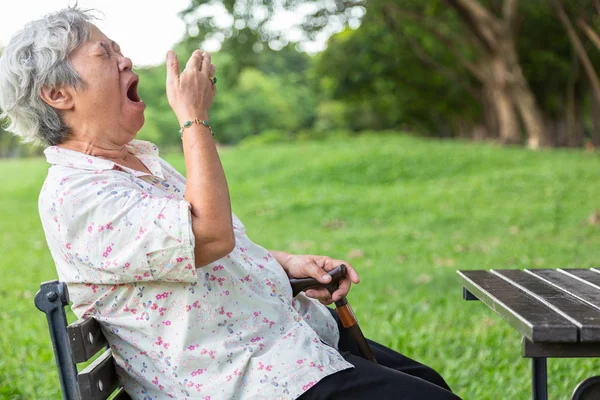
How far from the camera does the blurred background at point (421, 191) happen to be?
5051 mm

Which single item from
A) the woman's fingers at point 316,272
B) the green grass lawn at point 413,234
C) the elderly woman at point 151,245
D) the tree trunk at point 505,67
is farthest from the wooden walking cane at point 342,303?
the tree trunk at point 505,67

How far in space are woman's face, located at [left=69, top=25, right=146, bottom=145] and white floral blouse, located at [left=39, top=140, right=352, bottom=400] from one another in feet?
0.36

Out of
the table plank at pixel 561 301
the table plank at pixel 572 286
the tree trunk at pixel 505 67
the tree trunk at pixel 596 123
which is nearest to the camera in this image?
the table plank at pixel 561 301

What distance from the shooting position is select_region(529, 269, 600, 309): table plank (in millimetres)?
2057

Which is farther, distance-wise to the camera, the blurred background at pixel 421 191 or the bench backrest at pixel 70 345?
the blurred background at pixel 421 191

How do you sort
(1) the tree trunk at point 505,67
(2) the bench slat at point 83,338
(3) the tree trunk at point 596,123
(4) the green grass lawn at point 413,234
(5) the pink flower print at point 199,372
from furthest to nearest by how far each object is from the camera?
(3) the tree trunk at point 596,123
(1) the tree trunk at point 505,67
(4) the green grass lawn at point 413,234
(5) the pink flower print at point 199,372
(2) the bench slat at point 83,338

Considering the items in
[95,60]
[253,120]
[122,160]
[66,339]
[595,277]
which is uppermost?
[95,60]

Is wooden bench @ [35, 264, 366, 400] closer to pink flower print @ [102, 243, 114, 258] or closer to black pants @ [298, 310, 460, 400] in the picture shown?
pink flower print @ [102, 243, 114, 258]

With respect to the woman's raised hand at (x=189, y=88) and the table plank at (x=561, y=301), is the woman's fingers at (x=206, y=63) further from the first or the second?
the table plank at (x=561, y=301)

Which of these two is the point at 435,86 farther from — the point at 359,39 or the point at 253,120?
the point at 253,120

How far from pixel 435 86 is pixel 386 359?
30267 millimetres

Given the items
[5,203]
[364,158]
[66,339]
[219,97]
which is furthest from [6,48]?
[219,97]

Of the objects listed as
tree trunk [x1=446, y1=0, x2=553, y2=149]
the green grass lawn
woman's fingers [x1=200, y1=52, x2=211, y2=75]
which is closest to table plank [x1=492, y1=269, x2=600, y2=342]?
woman's fingers [x1=200, y1=52, x2=211, y2=75]

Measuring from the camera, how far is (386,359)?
2566 mm
